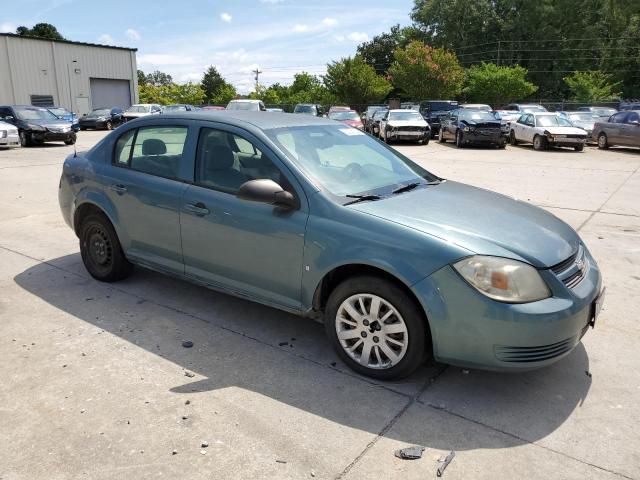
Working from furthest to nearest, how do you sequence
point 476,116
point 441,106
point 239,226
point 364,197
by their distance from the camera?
point 441,106, point 476,116, point 239,226, point 364,197

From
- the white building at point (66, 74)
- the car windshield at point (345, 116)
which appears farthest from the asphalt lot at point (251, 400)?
the white building at point (66, 74)

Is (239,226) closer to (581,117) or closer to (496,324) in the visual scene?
(496,324)

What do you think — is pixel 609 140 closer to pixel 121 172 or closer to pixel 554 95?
pixel 121 172

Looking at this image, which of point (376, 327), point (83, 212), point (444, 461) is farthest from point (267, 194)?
point (83, 212)

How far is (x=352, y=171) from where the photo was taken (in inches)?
157

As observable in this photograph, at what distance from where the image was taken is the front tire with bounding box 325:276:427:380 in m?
3.15

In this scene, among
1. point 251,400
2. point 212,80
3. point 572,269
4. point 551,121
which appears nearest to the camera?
point 251,400

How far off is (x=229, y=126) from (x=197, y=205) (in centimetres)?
64

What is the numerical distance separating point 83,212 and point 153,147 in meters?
1.08

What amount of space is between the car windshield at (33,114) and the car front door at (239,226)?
766 inches

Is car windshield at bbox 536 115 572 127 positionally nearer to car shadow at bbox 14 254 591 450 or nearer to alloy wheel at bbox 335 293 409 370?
car shadow at bbox 14 254 591 450

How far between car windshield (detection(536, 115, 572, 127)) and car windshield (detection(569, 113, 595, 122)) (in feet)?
9.20

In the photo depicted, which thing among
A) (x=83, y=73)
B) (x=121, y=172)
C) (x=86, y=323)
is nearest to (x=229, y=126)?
(x=121, y=172)

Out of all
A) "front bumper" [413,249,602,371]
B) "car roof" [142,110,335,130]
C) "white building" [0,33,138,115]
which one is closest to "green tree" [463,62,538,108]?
"white building" [0,33,138,115]
